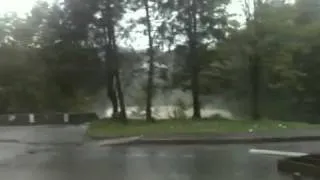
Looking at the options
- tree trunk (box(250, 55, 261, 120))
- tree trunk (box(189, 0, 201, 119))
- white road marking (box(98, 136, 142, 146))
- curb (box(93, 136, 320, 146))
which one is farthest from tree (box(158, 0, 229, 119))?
curb (box(93, 136, 320, 146))

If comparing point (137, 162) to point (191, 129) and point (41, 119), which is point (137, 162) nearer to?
point (191, 129)

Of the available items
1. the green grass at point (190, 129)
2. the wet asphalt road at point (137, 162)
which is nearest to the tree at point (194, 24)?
the green grass at point (190, 129)

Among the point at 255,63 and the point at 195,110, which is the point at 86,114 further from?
the point at 255,63

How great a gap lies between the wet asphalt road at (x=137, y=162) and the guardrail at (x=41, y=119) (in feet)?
48.2

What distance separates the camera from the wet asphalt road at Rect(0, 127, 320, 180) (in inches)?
512

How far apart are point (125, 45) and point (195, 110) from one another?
5653 mm

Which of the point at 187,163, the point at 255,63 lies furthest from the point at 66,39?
the point at 187,163

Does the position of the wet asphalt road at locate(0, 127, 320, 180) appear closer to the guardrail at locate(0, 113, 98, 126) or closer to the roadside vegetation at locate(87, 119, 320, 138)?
the roadside vegetation at locate(87, 119, 320, 138)

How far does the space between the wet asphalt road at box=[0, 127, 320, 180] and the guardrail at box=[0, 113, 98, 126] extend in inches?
579

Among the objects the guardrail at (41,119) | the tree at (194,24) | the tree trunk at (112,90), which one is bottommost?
the guardrail at (41,119)

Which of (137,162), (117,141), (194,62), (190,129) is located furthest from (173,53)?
(137,162)

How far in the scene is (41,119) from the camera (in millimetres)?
39094

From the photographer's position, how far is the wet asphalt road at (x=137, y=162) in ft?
42.7

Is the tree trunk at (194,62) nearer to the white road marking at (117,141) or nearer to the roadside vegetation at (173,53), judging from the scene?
the roadside vegetation at (173,53)
